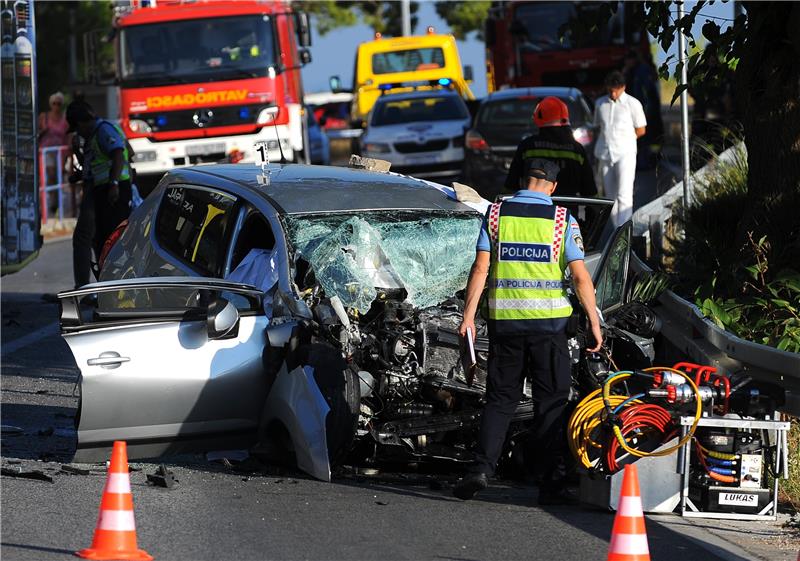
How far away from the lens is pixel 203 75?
20.8m

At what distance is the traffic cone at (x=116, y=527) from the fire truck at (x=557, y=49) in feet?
74.1

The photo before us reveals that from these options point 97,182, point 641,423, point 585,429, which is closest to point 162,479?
point 585,429

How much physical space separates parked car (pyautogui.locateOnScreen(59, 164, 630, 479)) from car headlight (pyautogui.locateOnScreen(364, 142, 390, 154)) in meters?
15.1

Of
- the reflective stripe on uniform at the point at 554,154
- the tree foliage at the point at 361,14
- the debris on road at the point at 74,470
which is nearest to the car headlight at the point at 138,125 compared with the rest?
the reflective stripe on uniform at the point at 554,154

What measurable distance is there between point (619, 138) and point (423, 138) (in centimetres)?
863

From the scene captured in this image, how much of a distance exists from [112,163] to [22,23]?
202 cm

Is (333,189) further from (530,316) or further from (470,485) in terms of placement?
(470,485)

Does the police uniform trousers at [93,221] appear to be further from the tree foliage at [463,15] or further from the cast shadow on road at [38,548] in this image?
the tree foliage at [463,15]

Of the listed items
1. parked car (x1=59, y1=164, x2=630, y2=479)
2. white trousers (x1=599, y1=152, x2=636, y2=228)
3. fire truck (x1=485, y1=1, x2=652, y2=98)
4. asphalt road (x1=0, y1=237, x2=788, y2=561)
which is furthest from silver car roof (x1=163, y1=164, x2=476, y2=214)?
fire truck (x1=485, y1=1, x2=652, y2=98)

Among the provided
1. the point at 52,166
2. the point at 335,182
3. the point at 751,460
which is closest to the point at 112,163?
the point at 335,182

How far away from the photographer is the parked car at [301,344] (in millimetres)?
7094

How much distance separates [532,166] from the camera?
7184 millimetres

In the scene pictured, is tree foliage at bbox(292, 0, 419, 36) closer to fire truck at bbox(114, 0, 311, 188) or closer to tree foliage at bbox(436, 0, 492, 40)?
tree foliage at bbox(436, 0, 492, 40)

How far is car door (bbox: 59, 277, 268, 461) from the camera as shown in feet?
23.3
